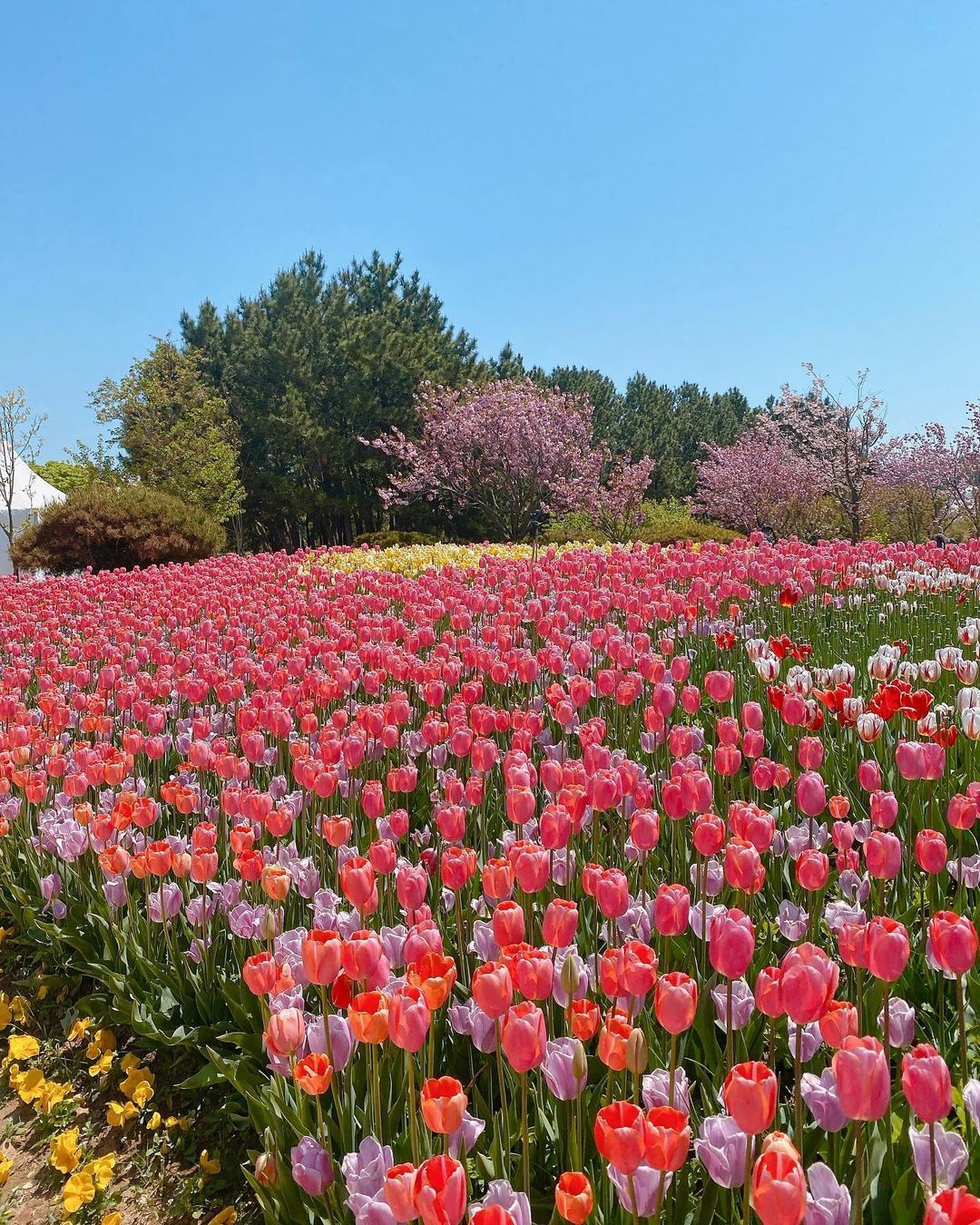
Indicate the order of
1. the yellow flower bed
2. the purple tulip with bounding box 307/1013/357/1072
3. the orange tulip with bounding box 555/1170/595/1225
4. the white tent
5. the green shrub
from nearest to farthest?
1. the orange tulip with bounding box 555/1170/595/1225
2. the purple tulip with bounding box 307/1013/357/1072
3. the yellow flower bed
4. the green shrub
5. the white tent

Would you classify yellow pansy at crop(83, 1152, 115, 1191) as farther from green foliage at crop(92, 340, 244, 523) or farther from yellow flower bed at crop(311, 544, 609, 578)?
green foliage at crop(92, 340, 244, 523)

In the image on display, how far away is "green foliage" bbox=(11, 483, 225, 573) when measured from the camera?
18547 millimetres

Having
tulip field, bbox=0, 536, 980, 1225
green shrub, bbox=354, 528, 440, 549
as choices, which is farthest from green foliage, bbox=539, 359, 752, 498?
tulip field, bbox=0, 536, 980, 1225

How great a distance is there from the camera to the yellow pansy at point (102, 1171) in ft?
7.70

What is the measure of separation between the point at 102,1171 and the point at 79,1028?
0.67 m

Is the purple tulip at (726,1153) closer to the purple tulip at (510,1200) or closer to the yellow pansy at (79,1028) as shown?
the purple tulip at (510,1200)

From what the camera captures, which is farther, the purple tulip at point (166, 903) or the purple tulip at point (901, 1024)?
the purple tulip at point (166, 903)

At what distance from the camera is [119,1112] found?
2.55 meters

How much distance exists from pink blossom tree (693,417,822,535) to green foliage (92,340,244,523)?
17286mm

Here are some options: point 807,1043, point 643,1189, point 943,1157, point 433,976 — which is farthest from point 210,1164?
point 943,1157

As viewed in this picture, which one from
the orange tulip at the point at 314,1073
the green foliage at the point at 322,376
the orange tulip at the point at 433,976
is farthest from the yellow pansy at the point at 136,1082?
the green foliage at the point at 322,376

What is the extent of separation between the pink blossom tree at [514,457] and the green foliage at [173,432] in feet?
22.9

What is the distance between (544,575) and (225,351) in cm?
3535

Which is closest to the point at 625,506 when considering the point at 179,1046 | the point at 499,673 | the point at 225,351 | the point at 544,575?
the point at 544,575
